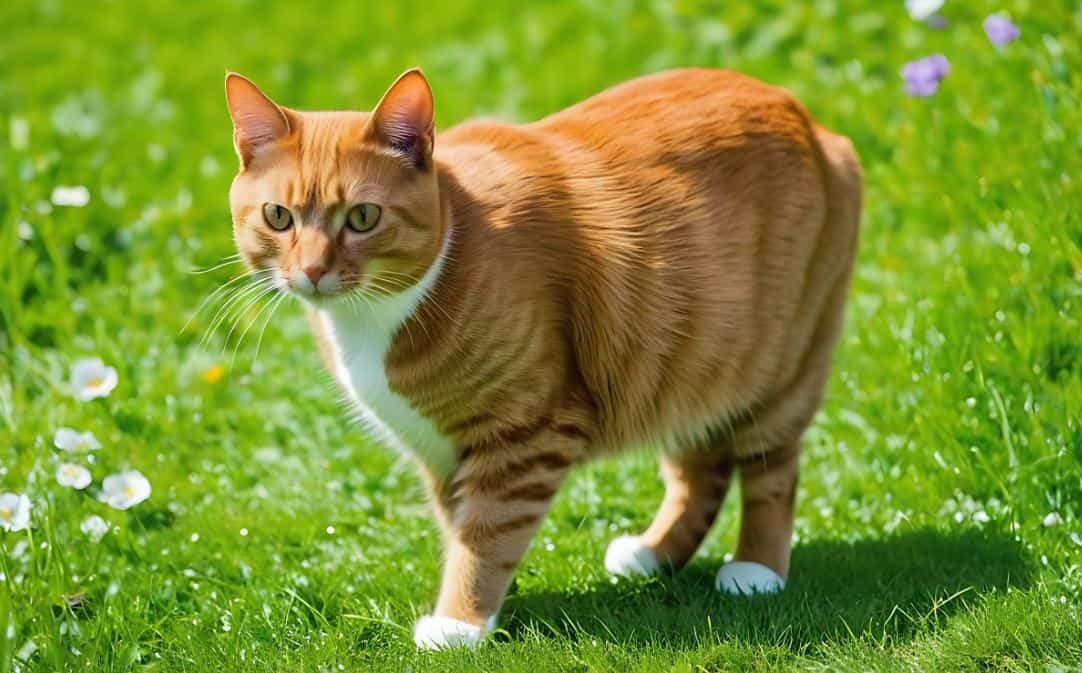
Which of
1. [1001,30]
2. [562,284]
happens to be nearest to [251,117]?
[562,284]

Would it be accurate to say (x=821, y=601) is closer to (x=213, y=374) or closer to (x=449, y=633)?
(x=449, y=633)

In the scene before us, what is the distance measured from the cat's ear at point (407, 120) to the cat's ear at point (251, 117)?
0.21m

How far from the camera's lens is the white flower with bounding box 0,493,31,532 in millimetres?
3357

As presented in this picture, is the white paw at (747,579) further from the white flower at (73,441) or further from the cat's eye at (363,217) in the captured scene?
the white flower at (73,441)

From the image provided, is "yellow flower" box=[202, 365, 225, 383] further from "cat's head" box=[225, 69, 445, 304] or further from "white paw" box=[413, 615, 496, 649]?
"white paw" box=[413, 615, 496, 649]

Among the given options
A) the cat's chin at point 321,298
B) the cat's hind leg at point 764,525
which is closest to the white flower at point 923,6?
the cat's hind leg at point 764,525

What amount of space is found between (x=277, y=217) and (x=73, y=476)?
114cm

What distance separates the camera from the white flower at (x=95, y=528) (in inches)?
142

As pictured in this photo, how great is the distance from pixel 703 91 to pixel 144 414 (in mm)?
2044

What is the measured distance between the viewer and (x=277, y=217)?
3.00m

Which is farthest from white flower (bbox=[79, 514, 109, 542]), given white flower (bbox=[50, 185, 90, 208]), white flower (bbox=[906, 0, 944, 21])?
white flower (bbox=[906, 0, 944, 21])

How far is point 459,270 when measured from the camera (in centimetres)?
311

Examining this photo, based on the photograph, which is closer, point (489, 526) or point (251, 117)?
point (251, 117)

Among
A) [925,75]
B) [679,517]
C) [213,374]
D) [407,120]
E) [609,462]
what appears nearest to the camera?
[407,120]
